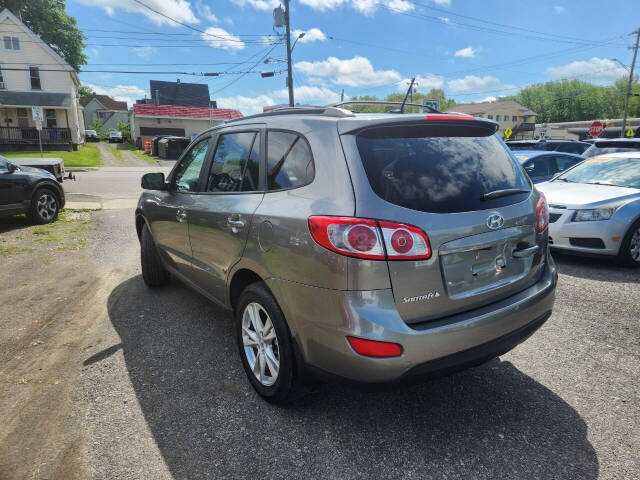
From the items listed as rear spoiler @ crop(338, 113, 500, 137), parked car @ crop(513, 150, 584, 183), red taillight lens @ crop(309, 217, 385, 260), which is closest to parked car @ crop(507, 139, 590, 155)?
parked car @ crop(513, 150, 584, 183)

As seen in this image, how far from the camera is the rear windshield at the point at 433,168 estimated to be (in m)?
2.22

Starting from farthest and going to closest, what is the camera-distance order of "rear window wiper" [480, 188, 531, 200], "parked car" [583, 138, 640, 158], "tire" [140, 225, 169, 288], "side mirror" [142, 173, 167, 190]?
"parked car" [583, 138, 640, 158], "tire" [140, 225, 169, 288], "side mirror" [142, 173, 167, 190], "rear window wiper" [480, 188, 531, 200]

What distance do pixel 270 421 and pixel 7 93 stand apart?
42408 mm

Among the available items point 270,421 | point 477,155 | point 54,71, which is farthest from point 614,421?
point 54,71

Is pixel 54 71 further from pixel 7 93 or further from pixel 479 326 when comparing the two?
pixel 479 326

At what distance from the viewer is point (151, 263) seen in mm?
4836

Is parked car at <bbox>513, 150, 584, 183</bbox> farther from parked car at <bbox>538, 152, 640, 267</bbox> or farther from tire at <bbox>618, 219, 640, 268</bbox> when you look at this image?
tire at <bbox>618, 219, 640, 268</bbox>

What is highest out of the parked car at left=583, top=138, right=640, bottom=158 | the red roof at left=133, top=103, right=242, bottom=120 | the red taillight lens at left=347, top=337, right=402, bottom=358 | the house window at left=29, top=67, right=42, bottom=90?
the house window at left=29, top=67, right=42, bottom=90

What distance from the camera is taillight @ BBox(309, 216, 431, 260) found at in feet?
6.79

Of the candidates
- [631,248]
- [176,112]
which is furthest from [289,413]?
[176,112]

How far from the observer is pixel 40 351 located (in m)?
3.60

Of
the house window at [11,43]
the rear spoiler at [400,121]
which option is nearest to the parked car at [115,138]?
the house window at [11,43]

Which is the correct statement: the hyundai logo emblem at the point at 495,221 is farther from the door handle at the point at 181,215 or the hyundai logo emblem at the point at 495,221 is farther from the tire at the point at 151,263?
the tire at the point at 151,263

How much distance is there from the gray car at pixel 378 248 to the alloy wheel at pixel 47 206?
763cm
